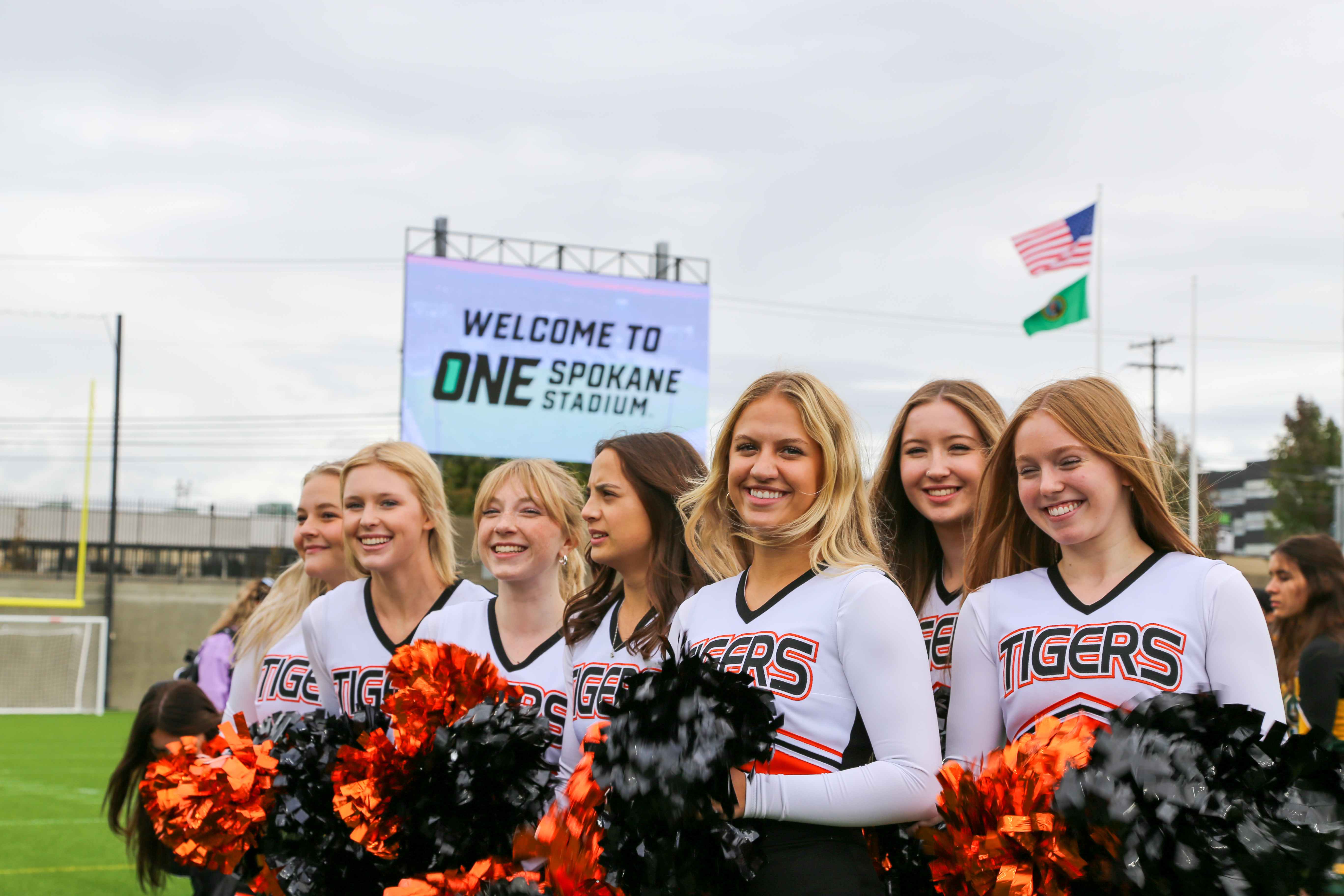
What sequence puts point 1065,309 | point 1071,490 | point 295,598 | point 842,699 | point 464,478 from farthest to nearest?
point 464,478 → point 1065,309 → point 295,598 → point 1071,490 → point 842,699

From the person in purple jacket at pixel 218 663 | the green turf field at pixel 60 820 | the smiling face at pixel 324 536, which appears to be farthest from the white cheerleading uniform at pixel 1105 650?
the green turf field at pixel 60 820

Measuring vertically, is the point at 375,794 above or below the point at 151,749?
above

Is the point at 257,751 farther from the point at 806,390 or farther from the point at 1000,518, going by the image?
the point at 1000,518

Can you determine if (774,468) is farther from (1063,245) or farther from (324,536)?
(1063,245)

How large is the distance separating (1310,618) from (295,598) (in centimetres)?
357

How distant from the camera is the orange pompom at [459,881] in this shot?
2.03 meters

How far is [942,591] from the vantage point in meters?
2.59

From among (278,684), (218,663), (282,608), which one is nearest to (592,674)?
(278,684)

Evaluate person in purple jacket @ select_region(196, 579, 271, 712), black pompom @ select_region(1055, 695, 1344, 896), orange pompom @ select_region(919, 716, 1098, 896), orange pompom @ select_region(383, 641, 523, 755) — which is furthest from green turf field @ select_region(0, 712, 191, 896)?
black pompom @ select_region(1055, 695, 1344, 896)

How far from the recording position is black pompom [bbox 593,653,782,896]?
162 centimetres

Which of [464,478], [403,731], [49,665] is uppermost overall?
[464,478]

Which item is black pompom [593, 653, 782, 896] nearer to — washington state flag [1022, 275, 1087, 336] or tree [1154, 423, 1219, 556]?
tree [1154, 423, 1219, 556]

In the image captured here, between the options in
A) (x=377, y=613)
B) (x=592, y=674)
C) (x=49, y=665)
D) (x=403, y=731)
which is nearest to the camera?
(x=403, y=731)

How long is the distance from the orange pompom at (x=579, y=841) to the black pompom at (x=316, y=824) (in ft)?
2.04
